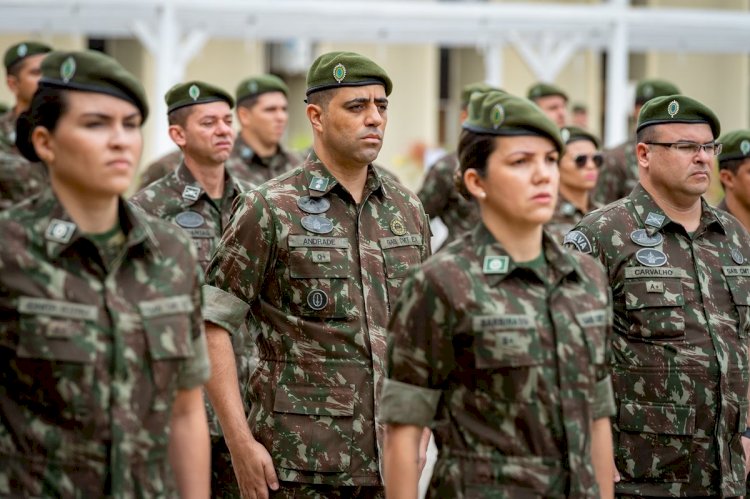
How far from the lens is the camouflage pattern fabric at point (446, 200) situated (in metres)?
9.71

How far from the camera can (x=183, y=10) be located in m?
16.1

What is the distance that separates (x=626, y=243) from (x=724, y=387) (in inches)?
29.6

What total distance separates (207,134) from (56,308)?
11.8 feet

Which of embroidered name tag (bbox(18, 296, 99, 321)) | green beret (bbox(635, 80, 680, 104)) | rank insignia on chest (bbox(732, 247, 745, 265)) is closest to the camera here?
embroidered name tag (bbox(18, 296, 99, 321))

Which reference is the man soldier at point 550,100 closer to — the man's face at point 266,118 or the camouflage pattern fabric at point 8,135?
the man's face at point 266,118

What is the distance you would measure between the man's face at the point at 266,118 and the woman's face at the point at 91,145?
6305mm

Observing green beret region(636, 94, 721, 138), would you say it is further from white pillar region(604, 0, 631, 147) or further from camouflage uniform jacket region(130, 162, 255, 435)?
white pillar region(604, 0, 631, 147)

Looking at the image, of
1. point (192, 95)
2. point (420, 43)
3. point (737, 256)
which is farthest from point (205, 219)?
point (420, 43)

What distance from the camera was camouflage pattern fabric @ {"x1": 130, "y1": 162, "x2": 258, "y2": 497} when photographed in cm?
660

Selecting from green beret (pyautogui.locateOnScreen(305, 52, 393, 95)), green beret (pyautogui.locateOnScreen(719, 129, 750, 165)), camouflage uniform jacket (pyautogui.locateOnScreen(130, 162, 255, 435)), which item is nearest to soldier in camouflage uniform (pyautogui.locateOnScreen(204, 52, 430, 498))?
green beret (pyautogui.locateOnScreen(305, 52, 393, 95))

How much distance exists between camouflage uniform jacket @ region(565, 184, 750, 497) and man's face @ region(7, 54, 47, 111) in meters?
5.21

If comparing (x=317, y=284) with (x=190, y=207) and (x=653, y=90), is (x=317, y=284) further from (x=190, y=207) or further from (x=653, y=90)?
(x=653, y=90)

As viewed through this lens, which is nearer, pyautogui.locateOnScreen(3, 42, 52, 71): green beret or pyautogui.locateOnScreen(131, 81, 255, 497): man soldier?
pyautogui.locateOnScreen(131, 81, 255, 497): man soldier

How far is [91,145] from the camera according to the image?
3775 mm
